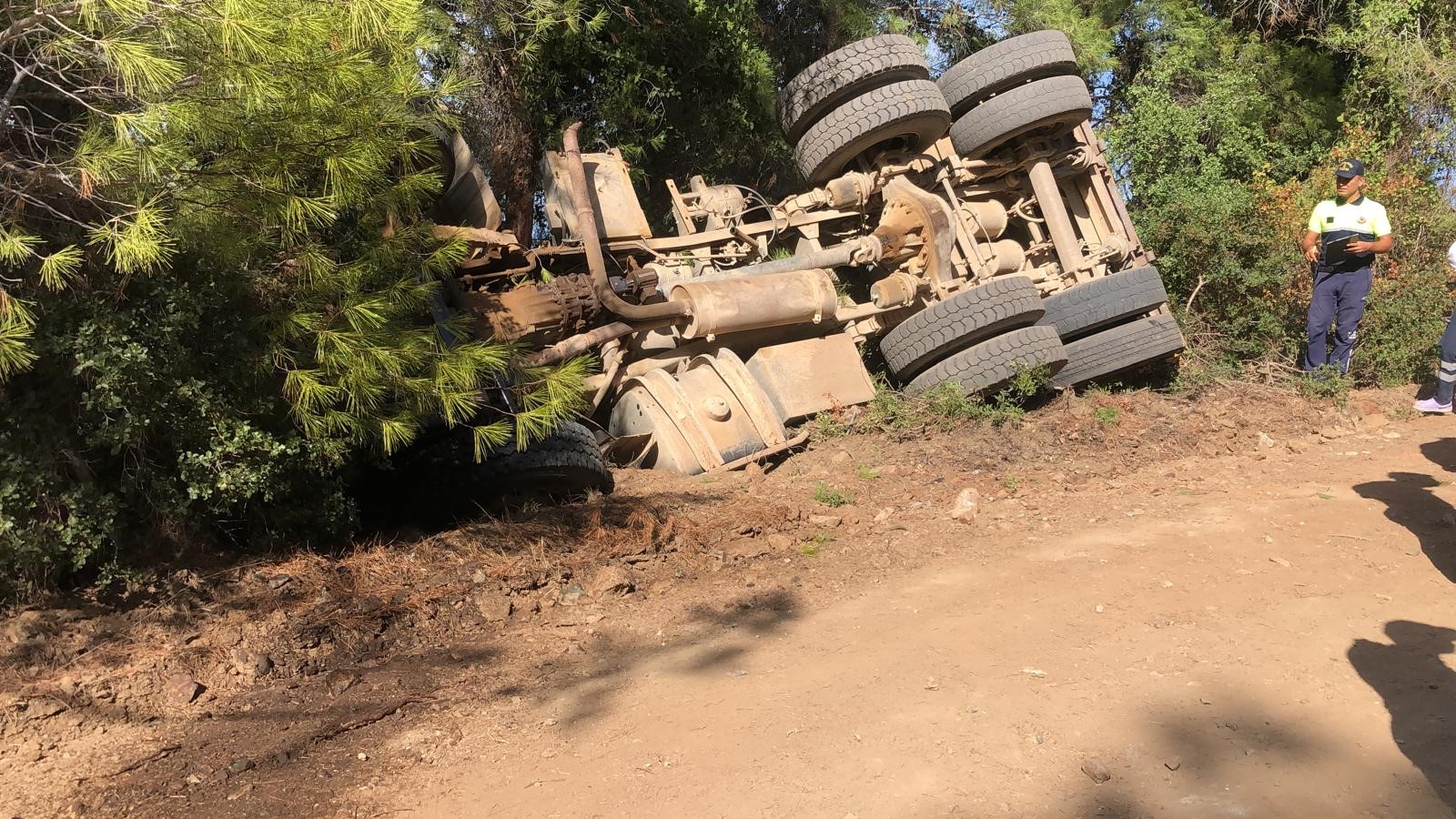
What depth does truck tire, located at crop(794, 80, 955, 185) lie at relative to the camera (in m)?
7.48

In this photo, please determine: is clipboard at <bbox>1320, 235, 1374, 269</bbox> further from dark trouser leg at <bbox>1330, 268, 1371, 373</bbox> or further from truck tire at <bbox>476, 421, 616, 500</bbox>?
truck tire at <bbox>476, 421, 616, 500</bbox>

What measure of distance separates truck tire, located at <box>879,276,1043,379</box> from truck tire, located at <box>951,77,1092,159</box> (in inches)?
46.8

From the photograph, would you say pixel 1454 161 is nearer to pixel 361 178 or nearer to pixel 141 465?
pixel 361 178

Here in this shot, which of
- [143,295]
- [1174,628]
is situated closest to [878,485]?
[1174,628]

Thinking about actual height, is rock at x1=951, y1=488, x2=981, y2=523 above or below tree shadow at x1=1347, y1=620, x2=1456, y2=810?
above

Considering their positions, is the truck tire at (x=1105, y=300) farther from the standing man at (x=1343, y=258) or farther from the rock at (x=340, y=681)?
the rock at (x=340, y=681)

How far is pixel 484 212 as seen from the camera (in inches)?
264

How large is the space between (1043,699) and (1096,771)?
1.40 ft

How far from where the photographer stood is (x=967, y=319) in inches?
274

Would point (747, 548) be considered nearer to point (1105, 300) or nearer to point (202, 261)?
point (202, 261)

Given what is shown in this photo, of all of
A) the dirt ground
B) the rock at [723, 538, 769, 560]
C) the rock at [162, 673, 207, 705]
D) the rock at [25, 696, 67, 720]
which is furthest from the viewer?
the rock at [723, 538, 769, 560]

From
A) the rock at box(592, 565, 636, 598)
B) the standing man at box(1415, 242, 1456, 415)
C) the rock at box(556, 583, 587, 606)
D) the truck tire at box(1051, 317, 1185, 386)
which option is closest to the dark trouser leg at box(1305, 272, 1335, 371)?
the truck tire at box(1051, 317, 1185, 386)

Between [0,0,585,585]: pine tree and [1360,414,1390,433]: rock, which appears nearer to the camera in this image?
[0,0,585,585]: pine tree

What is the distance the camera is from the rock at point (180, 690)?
12.5 feet
